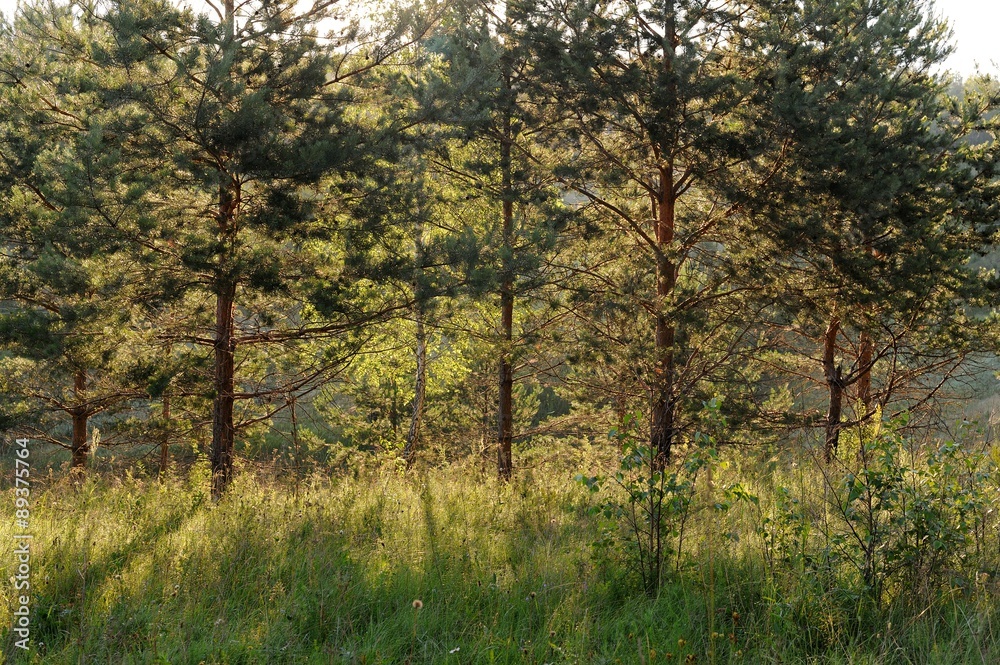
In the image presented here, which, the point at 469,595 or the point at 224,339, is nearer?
the point at 469,595

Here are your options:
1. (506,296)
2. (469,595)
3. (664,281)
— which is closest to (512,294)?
(506,296)

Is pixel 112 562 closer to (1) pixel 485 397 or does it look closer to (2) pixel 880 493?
(2) pixel 880 493

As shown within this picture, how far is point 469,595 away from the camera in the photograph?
3.85 meters

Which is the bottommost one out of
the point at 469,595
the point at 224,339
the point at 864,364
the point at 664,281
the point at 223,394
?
the point at 469,595

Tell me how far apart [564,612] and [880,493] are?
66.5 inches

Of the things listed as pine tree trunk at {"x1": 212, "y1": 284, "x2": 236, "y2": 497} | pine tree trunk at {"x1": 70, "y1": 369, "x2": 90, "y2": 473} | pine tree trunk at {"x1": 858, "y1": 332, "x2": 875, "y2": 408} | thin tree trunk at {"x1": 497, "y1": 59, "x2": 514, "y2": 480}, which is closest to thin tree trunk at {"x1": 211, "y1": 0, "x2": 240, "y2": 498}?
pine tree trunk at {"x1": 212, "y1": 284, "x2": 236, "y2": 497}

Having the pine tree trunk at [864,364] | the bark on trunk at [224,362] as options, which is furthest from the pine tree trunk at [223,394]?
the pine tree trunk at [864,364]

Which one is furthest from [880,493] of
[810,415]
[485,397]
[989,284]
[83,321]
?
[485,397]

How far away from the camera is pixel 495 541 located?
15.8 ft

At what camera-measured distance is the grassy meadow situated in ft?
10.4

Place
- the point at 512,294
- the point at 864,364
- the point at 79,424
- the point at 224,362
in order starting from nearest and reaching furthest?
the point at 224,362 < the point at 512,294 < the point at 864,364 < the point at 79,424

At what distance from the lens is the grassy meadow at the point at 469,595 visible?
3.16 m

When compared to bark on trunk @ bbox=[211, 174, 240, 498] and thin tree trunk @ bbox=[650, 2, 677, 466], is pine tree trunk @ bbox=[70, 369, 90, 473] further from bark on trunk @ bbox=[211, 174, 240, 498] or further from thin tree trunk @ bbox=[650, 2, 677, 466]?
thin tree trunk @ bbox=[650, 2, 677, 466]

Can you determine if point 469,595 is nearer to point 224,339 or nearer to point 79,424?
point 224,339
